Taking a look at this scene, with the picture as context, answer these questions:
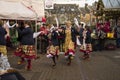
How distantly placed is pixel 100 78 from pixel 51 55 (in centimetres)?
407

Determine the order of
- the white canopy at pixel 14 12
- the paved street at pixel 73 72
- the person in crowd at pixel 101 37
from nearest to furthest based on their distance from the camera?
the paved street at pixel 73 72
the white canopy at pixel 14 12
the person in crowd at pixel 101 37

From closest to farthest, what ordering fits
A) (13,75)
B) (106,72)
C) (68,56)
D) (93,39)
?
1. (13,75)
2. (106,72)
3. (68,56)
4. (93,39)

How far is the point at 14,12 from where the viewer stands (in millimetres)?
16672

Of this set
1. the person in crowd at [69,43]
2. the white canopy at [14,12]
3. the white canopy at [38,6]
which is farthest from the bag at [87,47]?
the white canopy at [38,6]

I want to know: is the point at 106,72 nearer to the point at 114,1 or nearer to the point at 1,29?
the point at 1,29

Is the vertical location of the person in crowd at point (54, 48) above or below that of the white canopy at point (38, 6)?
below

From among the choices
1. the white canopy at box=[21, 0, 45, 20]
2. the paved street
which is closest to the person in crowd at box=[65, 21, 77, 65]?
the paved street

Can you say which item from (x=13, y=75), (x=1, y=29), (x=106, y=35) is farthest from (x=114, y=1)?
(x=13, y=75)

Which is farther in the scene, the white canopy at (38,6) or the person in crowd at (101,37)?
the person in crowd at (101,37)

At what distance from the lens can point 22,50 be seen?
16.0 meters

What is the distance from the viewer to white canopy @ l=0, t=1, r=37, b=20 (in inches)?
628

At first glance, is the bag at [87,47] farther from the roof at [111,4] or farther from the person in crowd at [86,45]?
the roof at [111,4]

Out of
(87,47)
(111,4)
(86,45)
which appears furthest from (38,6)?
(111,4)

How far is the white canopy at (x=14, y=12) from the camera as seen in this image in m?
16.0
